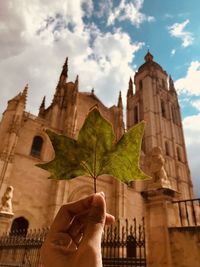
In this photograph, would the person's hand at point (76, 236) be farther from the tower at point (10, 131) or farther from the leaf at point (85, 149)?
the tower at point (10, 131)

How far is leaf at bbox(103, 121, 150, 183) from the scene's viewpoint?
3.60 ft

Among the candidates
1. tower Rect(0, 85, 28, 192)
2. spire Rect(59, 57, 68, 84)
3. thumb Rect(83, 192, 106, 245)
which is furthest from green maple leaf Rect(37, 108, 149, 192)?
spire Rect(59, 57, 68, 84)

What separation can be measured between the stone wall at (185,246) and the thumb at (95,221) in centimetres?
356

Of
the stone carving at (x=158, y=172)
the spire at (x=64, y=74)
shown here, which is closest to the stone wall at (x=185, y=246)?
the stone carving at (x=158, y=172)

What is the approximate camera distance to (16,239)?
Result: 732 centimetres

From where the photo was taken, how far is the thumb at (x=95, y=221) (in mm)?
858

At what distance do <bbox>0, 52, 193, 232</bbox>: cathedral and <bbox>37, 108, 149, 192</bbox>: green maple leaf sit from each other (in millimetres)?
3717

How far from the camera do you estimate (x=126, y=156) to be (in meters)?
1.11

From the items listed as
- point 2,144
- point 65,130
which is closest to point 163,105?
point 65,130

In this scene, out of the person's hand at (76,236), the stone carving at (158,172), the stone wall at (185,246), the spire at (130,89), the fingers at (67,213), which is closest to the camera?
the person's hand at (76,236)

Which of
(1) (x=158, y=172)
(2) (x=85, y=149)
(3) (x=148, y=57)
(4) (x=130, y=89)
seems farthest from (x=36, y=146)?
(3) (x=148, y=57)

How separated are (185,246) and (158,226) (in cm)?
59

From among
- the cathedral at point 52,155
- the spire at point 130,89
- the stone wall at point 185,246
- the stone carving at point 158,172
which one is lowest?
the stone wall at point 185,246

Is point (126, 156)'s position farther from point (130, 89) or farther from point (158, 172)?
point (130, 89)
